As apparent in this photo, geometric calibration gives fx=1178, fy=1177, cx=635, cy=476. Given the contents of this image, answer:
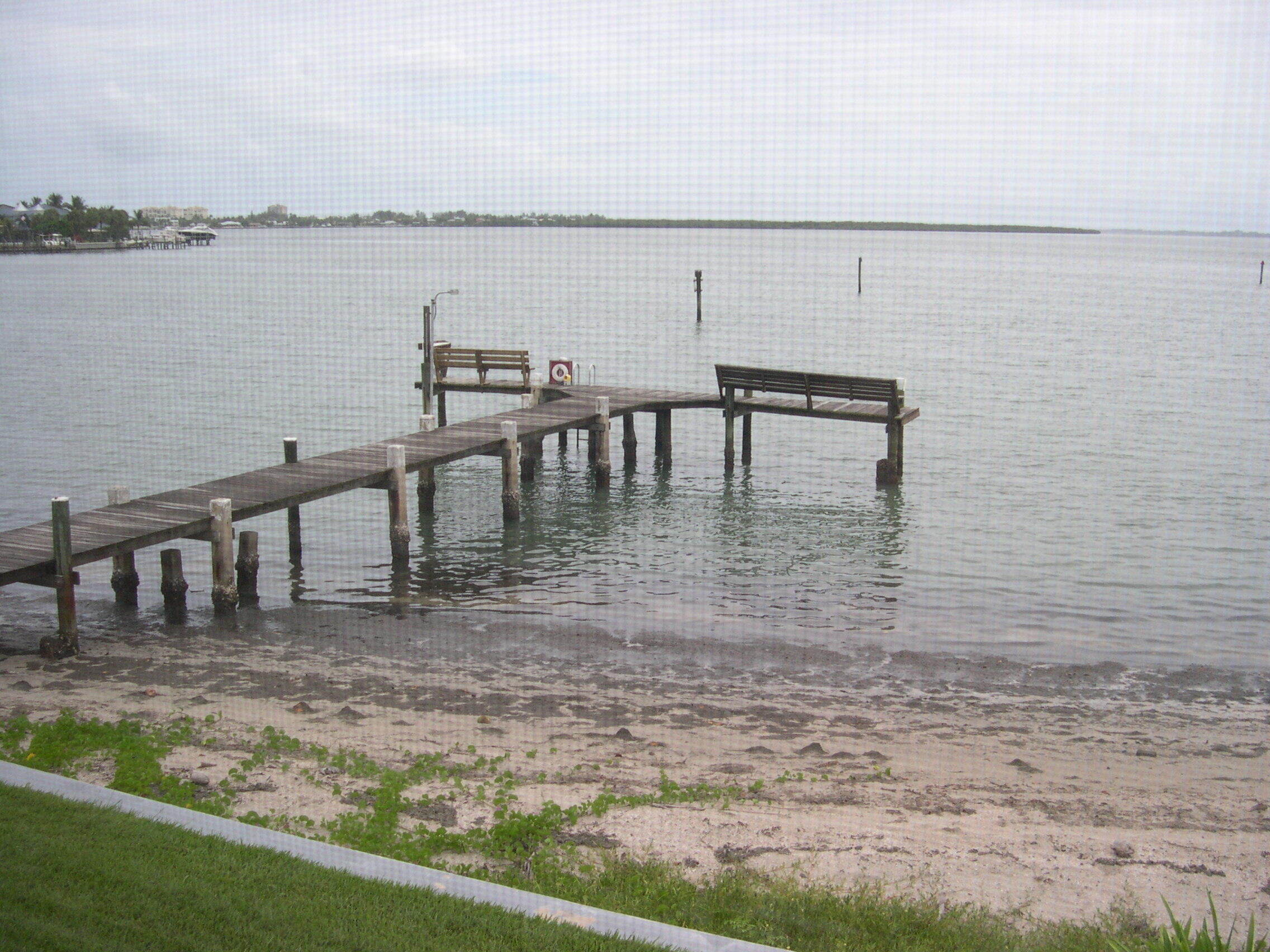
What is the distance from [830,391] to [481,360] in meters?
7.62

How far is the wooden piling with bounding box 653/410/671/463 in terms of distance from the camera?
76.9ft

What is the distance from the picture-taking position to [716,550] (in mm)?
17672

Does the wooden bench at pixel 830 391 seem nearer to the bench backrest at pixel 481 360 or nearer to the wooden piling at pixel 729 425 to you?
the wooden piling at pixel 729 425

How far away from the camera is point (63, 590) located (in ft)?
39.6

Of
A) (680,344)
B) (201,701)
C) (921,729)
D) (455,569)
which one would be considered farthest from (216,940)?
(680,344)

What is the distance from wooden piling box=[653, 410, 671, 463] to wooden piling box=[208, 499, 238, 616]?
1089cm

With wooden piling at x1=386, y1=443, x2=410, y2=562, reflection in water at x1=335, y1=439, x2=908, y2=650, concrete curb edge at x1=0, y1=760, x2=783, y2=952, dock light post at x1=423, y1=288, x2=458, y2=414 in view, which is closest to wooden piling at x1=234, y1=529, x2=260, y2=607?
reflection in water at x1=335, y1=439, x2=908, y2=650

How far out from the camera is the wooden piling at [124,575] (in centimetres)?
1434

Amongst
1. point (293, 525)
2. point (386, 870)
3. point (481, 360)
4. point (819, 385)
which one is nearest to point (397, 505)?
point (293, 525)

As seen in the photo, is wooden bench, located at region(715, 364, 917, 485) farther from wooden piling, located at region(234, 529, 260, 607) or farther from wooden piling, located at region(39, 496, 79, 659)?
wooden piling, located at region(39, 496, 79, 659)

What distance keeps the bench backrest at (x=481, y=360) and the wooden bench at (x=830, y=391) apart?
14.2 ft

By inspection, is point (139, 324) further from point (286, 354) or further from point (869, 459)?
point (869, 459)

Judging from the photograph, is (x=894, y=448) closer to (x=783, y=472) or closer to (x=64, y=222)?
(x=783, y=472)

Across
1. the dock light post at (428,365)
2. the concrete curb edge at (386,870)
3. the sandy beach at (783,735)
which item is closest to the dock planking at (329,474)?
the dock light post at (428,365)
